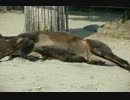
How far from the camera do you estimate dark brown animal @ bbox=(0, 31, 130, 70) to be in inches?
338

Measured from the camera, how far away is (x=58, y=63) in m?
8.46

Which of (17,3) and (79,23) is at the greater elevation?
(17,3)

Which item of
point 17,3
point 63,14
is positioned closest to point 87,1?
point 63,14

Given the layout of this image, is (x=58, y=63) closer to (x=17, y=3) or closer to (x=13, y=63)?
(x=13, y=63)

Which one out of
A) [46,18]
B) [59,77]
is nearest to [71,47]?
[59,77]

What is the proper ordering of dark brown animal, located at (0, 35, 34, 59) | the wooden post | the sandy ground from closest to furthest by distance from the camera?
the sandy ground < dark brown animal, located at (0, 35, 34, 59) < the wooden post

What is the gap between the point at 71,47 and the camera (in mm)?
8688

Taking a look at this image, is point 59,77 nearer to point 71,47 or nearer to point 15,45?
point 71,47

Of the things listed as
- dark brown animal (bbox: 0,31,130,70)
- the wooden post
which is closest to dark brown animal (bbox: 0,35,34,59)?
dark brown animal (bbox: 0,31,130,70)

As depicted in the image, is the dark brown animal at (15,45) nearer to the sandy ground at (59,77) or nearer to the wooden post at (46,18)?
the sandy ground at (59,77)

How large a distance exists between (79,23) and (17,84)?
890 centimetres

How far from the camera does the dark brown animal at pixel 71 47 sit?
8594 mm

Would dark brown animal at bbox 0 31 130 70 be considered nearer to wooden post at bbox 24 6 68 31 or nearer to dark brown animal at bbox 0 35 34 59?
dark brown animal at bbox 0 35 34 59

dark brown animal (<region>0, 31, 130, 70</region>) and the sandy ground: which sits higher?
dark brown animal (<region>0, 31, 130, 70</region>)
